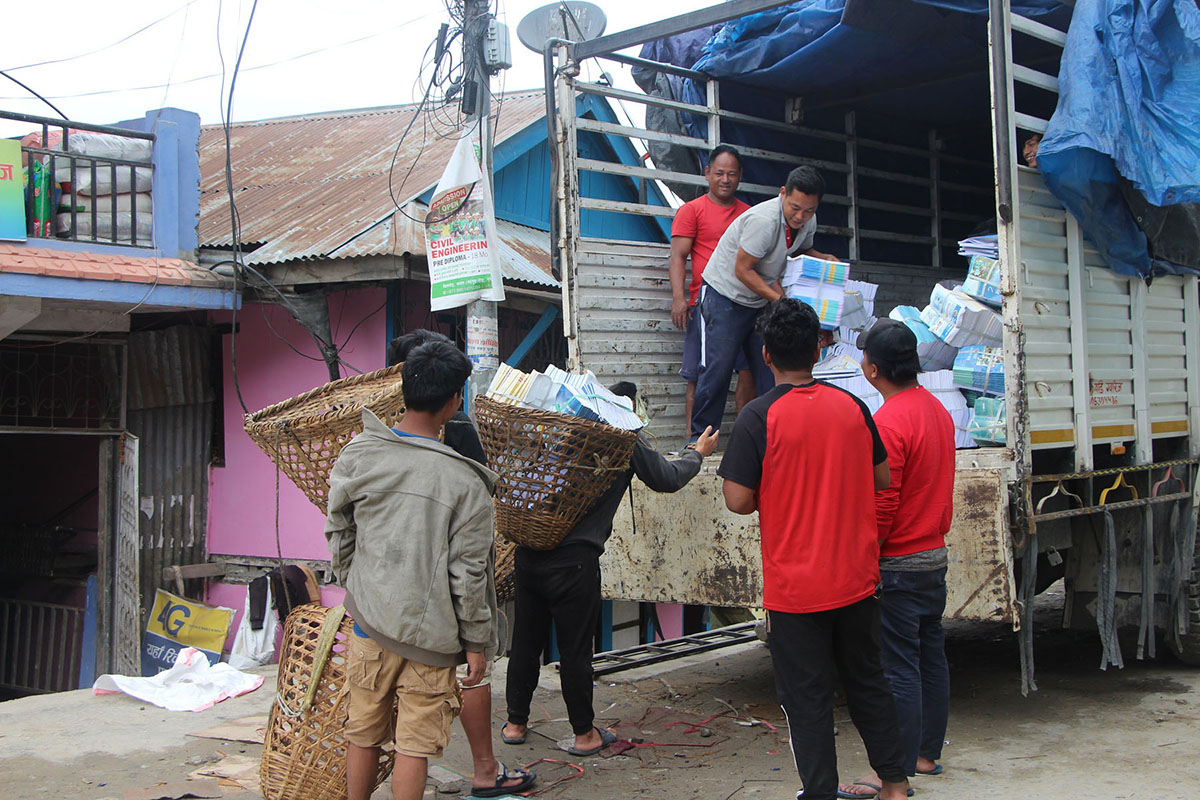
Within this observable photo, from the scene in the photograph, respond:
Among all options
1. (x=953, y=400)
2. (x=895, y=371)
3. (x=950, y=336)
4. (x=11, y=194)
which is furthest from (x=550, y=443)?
(x=11, y=194)

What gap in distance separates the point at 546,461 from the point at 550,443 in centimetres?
8

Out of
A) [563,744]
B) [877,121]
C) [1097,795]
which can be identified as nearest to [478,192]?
[563,744]

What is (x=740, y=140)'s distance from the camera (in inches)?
247

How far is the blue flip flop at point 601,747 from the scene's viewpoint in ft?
14.0

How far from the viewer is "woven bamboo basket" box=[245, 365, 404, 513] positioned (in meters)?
3.63

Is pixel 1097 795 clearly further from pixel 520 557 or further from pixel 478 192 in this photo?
pixel 478 192

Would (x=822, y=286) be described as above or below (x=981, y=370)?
above

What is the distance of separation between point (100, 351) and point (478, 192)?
14.8 ft

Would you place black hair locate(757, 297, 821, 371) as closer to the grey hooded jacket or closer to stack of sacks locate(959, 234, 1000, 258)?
the grey hooded jacket

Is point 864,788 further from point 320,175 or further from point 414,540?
point 320,175

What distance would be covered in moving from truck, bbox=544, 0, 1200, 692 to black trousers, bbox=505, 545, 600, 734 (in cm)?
65

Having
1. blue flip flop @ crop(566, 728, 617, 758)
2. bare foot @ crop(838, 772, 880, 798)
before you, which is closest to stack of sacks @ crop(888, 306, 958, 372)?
bare foot @ crop(838, 772, 880, 798)

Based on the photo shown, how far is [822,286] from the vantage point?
5.11 meters

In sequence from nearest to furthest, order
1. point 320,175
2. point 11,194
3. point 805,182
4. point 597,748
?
point 597,748, point 805,182, point 11,194, point 320,175
